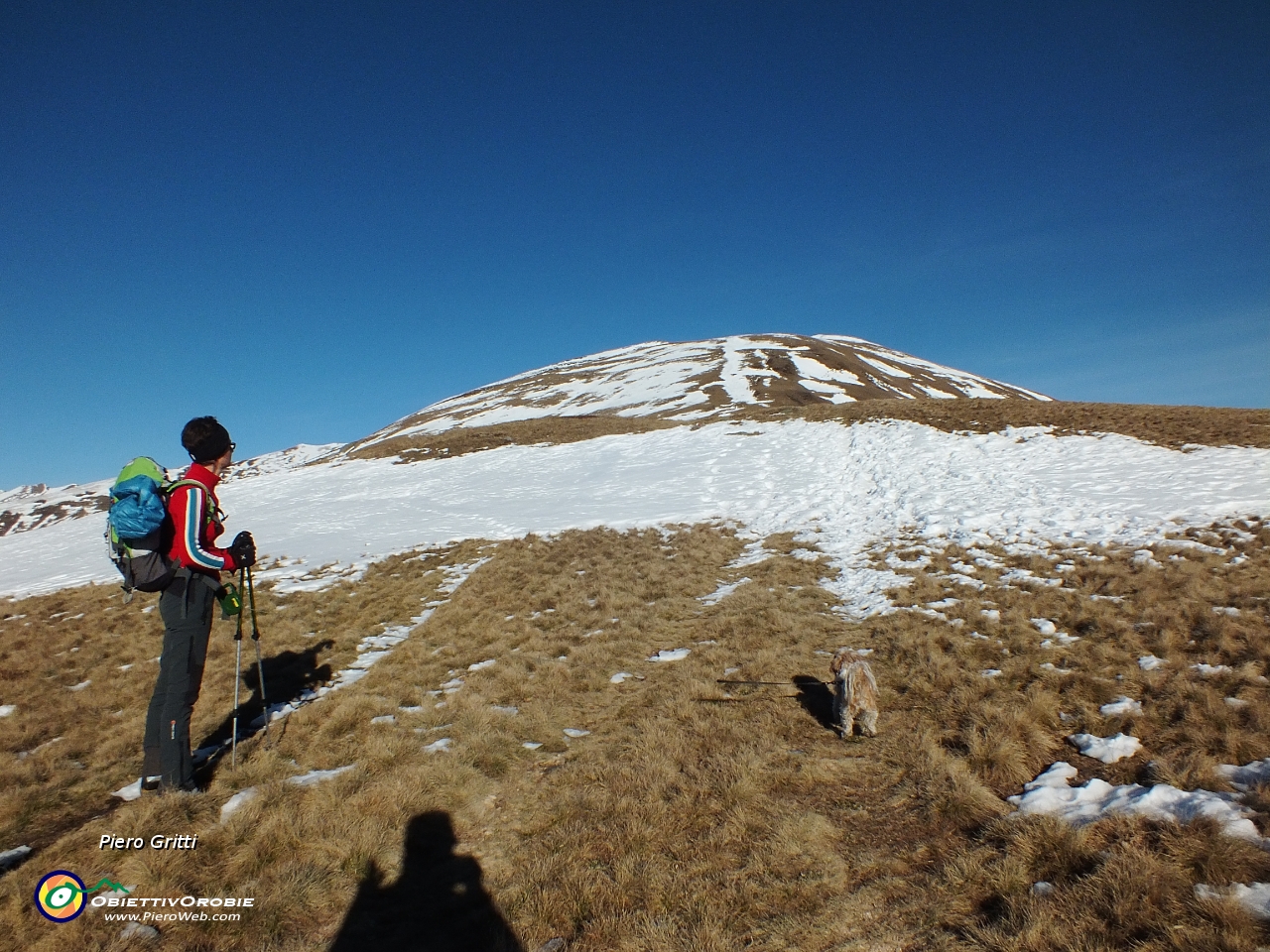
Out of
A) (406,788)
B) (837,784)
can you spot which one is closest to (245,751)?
(406,788)

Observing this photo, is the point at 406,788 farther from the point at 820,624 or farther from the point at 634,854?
the point at 820,624

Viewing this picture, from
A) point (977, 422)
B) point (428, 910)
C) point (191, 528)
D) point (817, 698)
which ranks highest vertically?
point (977, 422)

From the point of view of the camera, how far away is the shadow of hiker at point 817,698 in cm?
758

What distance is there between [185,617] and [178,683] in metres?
0.72

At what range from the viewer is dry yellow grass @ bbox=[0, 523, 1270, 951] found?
439 centimetres

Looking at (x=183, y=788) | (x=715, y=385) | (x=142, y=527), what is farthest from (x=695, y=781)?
(x=715, y=385)

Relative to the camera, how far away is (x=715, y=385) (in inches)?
2662

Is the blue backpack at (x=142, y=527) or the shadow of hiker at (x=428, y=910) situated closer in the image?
the shadow of hiker at (x=428, y=910)

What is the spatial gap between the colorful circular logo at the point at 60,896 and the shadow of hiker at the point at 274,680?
2.85 m

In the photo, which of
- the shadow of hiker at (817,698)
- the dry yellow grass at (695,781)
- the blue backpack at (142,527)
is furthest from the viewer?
the shadow of hiker at (817,698)

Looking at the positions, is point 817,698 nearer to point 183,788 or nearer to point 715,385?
point 183,788

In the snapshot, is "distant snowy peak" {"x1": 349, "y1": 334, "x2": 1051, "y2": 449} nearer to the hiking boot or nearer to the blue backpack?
the blue backpack

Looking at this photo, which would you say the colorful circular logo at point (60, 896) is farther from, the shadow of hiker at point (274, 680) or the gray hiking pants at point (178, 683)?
the shadow of hiker at point (274, 680)

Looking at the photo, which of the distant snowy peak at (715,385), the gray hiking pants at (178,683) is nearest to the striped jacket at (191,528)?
the gray hiking pants at (178,683)
